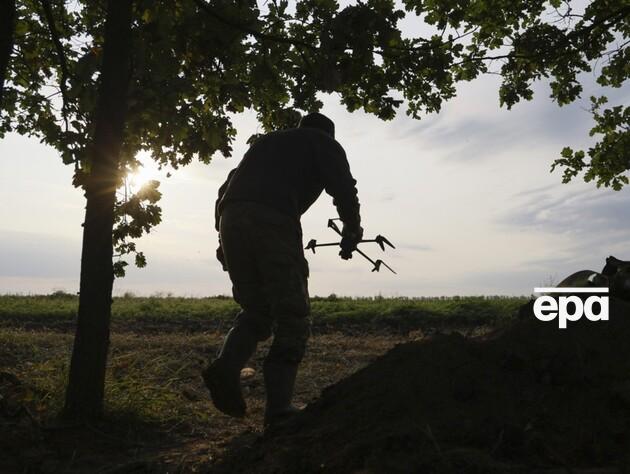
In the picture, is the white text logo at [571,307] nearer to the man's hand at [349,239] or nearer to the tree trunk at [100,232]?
the man's hand at [349,239]

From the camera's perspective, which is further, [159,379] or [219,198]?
[159,379]

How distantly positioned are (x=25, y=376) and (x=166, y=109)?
329 cm

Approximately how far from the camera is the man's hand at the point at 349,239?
527 centimetres

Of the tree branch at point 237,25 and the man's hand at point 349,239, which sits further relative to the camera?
the tree branch at point 237,25

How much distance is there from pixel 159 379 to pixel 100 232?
2573mm

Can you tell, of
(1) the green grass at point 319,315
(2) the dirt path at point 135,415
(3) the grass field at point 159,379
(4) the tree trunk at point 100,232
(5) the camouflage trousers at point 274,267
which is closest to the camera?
(2) the dirt path at point 135,415

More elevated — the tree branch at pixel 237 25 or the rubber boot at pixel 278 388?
the tree branch at pixel 237 25

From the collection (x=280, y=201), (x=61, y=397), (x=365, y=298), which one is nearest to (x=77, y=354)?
(x=61, y=397)

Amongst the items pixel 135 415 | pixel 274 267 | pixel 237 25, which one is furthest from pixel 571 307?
pixel 237 25

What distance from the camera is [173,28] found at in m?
6.50

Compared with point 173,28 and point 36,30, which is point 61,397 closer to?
point 173,28

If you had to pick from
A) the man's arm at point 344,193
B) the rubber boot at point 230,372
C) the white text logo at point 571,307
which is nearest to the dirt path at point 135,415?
the rubber boot at point 230,372

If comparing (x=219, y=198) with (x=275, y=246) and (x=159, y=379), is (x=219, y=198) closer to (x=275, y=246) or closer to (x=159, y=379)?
(x=275, y=246)

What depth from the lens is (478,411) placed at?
3734mm
